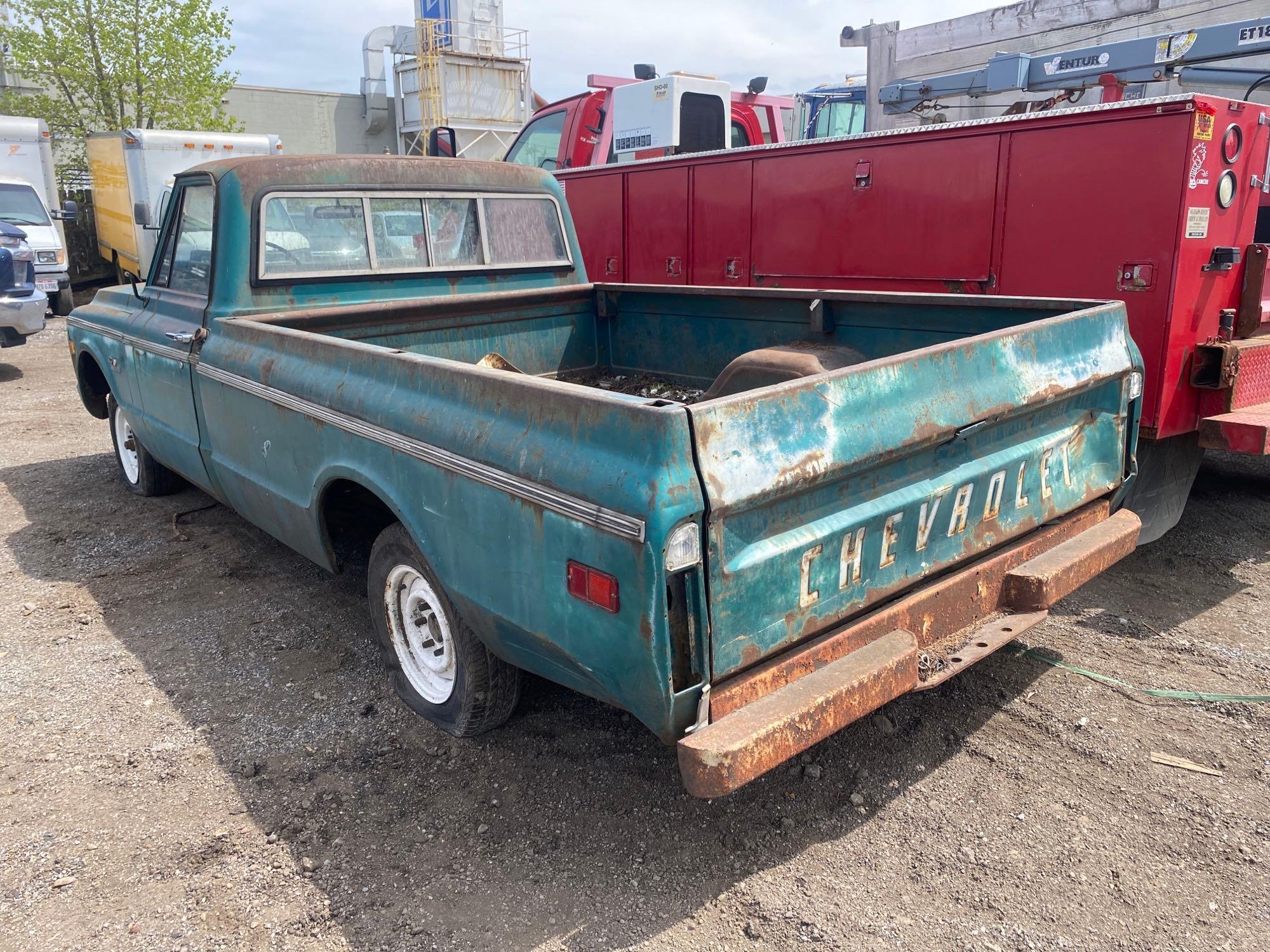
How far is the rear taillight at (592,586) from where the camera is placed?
7.04ft

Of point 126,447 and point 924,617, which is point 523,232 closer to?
point 126,447

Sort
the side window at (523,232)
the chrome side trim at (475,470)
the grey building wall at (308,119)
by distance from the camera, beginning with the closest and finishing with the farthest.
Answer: the chrome side trim at (475,470), the side window at (523,232), the grey building wall at (308,119)

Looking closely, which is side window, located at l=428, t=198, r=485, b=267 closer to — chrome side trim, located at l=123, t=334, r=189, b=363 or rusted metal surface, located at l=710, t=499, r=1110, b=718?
chrome side trim, located at l=123, t=334, r=189, b=363

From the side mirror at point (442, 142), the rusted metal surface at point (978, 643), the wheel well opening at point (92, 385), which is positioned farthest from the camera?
the side mirror at point (442, 142)

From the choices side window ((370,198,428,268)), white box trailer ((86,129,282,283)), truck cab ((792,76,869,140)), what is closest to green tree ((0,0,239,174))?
white box trailer ((86,129,282,283))

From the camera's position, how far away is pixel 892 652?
8.09 feet

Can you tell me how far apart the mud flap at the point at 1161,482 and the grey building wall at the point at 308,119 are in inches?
1097

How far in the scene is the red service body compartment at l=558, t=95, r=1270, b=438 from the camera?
4.21 metres

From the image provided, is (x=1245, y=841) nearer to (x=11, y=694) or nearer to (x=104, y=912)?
(x=104, y=912)

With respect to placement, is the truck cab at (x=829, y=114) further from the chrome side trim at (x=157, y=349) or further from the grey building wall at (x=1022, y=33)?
the chrome side trim at (x=157, y=349)

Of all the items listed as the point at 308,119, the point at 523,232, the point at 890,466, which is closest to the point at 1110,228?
the point at 890,466

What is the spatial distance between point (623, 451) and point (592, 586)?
1.06 ft

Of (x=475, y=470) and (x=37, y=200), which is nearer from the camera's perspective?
(x=475, y=470)

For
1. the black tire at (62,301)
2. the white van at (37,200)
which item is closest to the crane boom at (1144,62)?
the white van at (37,200)
